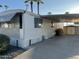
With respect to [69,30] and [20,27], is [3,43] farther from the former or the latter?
[69,30]

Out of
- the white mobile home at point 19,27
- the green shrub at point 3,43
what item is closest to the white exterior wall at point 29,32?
the white mobile home at point 19,27

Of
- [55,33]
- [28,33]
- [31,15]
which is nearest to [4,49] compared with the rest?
[28,33]

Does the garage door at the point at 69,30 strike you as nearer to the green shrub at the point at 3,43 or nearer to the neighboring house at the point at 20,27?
the neighboring house at the point at 20,27

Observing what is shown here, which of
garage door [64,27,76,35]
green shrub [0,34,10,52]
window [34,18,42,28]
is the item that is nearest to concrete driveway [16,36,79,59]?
green shrub [0,34,10,52]

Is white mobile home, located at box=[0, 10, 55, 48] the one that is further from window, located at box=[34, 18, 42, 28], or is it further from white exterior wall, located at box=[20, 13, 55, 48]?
window, located at box=[34, 18, 42, 28]

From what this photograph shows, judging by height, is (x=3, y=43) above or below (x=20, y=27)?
below

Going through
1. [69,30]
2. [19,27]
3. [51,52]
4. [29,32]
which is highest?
[19,27]

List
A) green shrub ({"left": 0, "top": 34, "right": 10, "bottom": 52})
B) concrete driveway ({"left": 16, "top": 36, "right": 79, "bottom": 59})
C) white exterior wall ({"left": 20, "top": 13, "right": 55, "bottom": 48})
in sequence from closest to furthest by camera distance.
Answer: concrete driveway ({"left": 16, "top": 36, "right": 79, "bottom": 59}) < green shrub ({"left": 0, "top": 34, "right": 10, "bottom": 52}) < white exterior wall ({"left": 20, "top": 13, "right": 55, "bottom": 48})

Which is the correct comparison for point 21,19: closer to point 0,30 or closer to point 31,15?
point 31,15

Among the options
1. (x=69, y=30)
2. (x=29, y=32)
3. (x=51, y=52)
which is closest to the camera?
(x=51, y=52)

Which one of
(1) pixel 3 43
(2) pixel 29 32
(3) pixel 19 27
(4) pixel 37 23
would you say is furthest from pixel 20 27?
(4) pixel 37 23

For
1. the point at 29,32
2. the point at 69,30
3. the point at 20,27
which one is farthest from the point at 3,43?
the point at 69,30

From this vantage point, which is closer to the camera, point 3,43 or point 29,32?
point 3,43

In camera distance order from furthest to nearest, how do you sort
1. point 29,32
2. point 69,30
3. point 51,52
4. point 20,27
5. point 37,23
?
point 69,30, point 37,23, point 29,32, point 20,27, point 51,52
